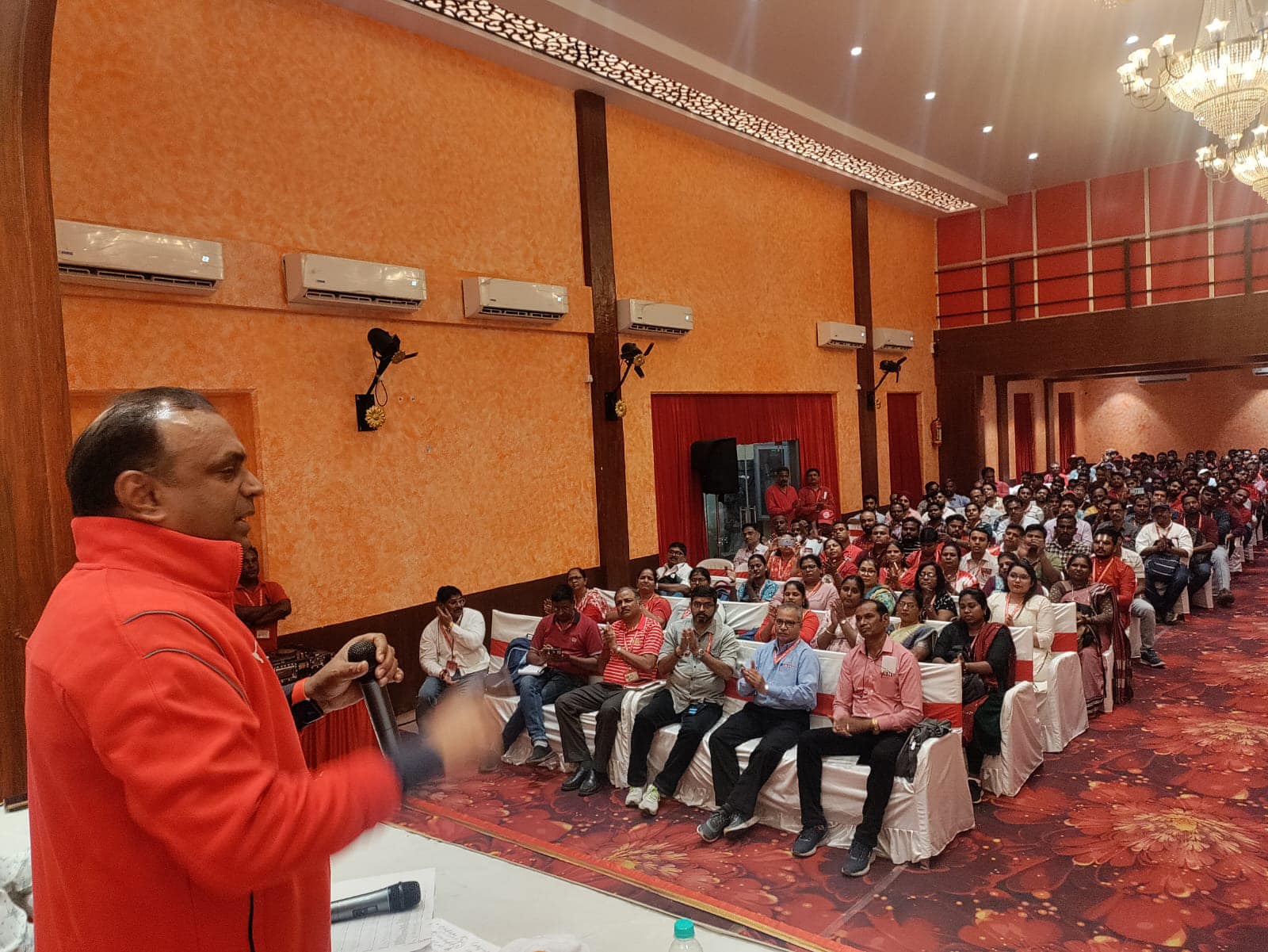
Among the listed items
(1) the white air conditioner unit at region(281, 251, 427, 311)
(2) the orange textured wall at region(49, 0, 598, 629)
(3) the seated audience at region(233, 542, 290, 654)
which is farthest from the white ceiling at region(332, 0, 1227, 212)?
(3) the seated audience at region(233, 542, 290, 654)

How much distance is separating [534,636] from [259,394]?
2.37 metres

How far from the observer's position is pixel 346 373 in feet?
20.2

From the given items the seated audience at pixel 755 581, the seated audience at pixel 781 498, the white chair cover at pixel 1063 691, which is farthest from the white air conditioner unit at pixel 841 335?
the white chair cover at pixel 1063 691

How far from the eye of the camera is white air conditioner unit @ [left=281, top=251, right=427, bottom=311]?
5719mm

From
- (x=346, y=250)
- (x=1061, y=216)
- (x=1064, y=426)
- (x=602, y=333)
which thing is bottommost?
(x=1064, y=426)

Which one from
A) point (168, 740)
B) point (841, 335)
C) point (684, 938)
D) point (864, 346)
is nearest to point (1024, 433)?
point (864, 346)

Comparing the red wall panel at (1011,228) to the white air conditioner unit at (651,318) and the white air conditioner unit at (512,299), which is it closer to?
the white air conditioner unit at (651,318)

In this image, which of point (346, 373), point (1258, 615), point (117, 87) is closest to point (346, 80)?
point (117, 87)

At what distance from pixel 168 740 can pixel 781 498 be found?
9.52 meters

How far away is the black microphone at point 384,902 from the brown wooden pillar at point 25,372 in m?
1.46

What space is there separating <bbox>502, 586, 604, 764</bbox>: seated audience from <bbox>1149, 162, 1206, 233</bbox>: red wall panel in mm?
11882

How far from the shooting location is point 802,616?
16.4 ft

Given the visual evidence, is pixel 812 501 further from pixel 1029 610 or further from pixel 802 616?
pixel 802 616

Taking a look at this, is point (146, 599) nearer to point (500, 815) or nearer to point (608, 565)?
point (500, 815)
